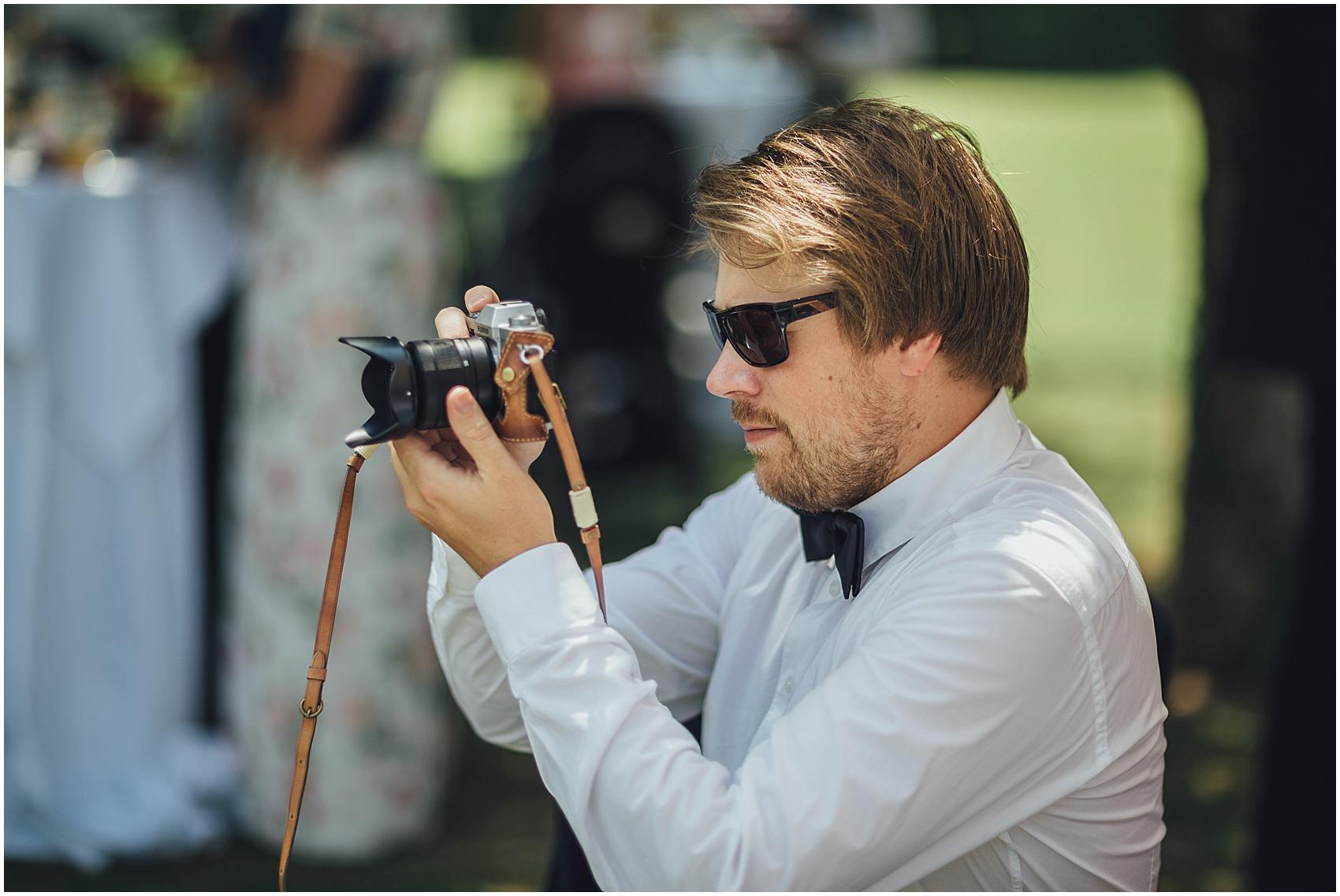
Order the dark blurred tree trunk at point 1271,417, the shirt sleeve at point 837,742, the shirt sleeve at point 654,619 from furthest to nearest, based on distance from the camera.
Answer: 1. the dark blurred tree trunk at point 1271,417
2. the shirt sleeve at point 654,619
3. the shirt sleeve at point 837,742

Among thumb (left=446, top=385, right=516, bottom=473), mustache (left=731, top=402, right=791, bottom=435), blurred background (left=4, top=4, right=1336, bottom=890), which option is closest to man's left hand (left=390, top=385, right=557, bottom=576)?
thumb (left=446, top=385, right=516, bottom=473)

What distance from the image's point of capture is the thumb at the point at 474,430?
140 centimetres

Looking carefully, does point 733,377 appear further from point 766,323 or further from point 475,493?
point 475,493

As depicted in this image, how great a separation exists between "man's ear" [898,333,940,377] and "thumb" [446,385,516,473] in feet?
1.67

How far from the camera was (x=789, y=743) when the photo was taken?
134 cm

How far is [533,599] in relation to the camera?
1.43m

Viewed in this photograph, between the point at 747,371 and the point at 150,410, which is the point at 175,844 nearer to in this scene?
the point at 150,410

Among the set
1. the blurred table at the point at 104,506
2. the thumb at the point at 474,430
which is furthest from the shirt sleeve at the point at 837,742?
the blurred table at the point at 104,506

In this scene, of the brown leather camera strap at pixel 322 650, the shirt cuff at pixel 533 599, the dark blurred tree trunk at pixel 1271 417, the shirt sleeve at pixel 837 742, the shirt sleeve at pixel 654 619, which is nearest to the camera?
the shirt sleeve at pixel 837 742

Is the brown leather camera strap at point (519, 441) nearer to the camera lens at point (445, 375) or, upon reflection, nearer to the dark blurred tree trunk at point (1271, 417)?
the camera lens at point (445, 375)

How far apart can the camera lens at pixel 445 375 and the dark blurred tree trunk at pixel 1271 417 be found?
5.92 feet

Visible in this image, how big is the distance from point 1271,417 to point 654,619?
3.26 metres

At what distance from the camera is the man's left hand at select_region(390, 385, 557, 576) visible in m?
1.42

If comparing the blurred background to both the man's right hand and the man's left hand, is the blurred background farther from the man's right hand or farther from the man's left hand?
the man's left hand
